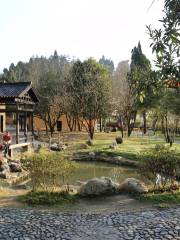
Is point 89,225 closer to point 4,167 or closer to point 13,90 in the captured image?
point 4,167

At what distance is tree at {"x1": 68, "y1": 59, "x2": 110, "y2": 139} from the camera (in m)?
38.9

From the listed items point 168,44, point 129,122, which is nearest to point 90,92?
point 129,122

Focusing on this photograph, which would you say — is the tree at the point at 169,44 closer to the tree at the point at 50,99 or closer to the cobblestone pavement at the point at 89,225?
the cobblestone pavement at the point at 89,225

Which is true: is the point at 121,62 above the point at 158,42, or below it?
above

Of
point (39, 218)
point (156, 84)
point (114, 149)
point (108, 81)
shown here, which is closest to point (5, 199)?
point (39, 218)

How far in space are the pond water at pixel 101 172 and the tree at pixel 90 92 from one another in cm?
1396

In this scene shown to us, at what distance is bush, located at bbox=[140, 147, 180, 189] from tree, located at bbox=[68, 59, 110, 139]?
2438cm

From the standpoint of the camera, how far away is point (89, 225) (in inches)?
332

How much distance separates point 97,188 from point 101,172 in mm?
9232

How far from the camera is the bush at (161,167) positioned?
1230 cm

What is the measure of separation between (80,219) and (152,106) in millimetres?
29658

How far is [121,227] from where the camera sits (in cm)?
824

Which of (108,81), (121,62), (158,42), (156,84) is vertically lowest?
(156,84)

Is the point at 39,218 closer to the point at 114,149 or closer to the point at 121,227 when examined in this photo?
the point at 121,227
